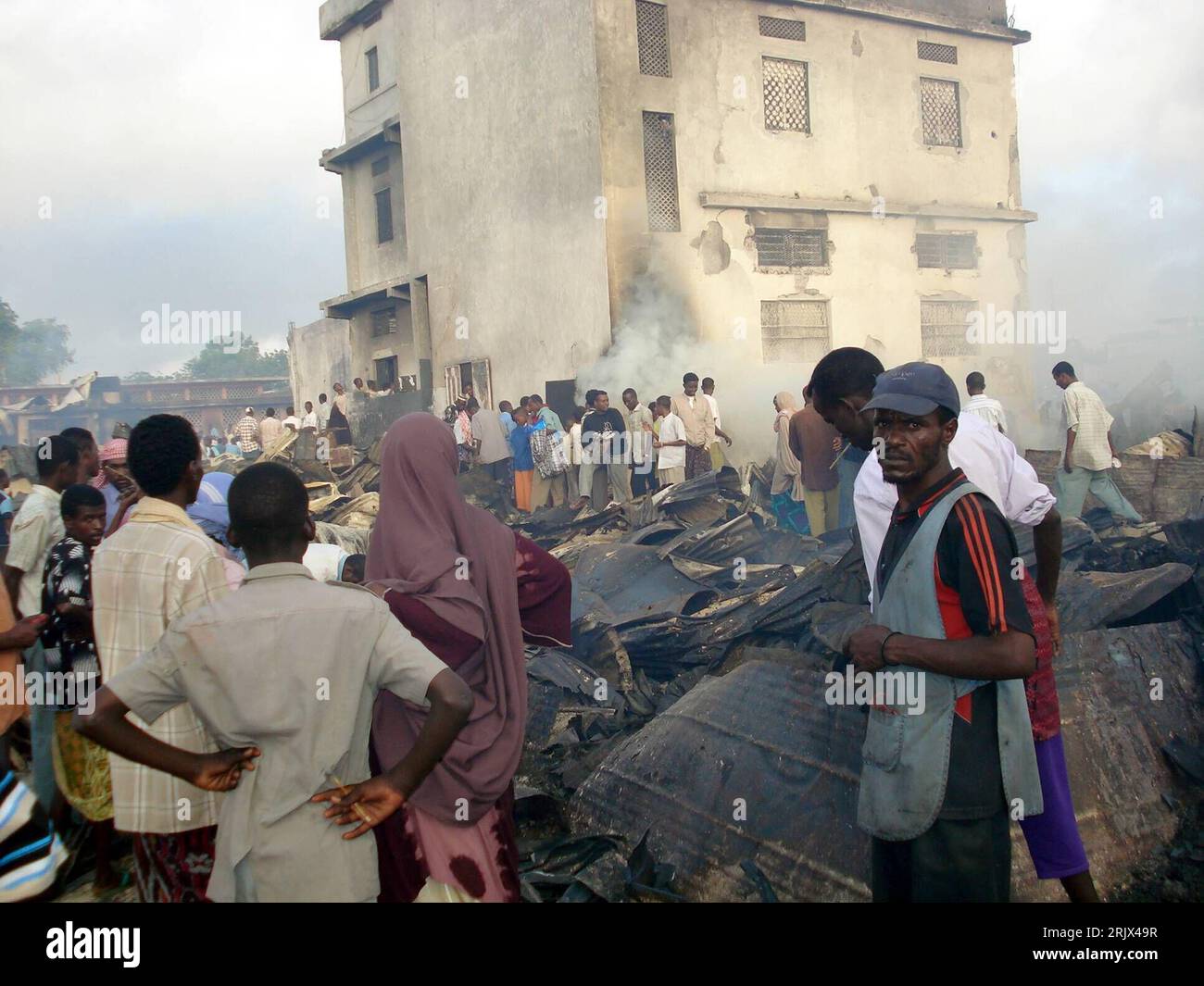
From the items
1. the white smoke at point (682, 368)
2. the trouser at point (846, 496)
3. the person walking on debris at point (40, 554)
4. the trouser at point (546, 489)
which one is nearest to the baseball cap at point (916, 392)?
the person walking on debris at point (40, 554)

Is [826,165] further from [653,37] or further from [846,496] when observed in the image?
[846,496]

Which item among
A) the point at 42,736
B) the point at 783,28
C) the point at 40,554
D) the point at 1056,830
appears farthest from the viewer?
the point at 783,28

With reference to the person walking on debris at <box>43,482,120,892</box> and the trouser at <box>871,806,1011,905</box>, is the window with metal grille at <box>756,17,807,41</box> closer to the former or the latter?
the person walking on debris at <box>43,482,120,892</box>

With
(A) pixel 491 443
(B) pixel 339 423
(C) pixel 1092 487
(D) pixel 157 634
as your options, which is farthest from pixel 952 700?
(B) pixel 339 423

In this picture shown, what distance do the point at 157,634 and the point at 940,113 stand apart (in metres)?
20.3

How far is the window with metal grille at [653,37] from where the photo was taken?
16.4 metres

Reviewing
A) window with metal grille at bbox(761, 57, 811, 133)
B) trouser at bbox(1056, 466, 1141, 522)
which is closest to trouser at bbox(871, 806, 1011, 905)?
trouser at bbox(1056, 466, 1141, 522)

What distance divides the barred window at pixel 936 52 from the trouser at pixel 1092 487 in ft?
43.8

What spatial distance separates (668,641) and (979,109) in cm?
1814

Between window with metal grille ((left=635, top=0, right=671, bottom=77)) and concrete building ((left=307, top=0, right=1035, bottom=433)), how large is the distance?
4 centimetres

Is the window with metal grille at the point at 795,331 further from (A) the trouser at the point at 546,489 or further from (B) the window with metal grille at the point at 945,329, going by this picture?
(A) the trouser at the point at 546,489

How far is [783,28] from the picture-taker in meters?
17.8
